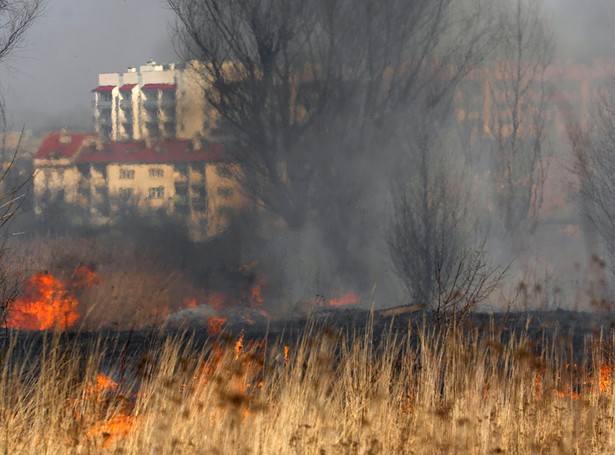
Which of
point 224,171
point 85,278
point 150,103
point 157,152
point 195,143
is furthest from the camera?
point 150,103

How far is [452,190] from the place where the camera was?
871 inches

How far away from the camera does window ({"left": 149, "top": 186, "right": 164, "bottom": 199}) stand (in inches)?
1063

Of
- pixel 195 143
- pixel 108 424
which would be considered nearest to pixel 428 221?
pixel 195 143

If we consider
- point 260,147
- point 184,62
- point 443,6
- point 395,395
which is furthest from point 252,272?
point 395,395

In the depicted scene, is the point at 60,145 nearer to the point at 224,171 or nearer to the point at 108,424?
the point at 224,171

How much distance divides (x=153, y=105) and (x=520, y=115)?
11.6 meters

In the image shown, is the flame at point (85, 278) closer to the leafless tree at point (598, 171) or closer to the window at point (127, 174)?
the window at point (127, 174)

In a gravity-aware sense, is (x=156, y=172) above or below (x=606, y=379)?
above

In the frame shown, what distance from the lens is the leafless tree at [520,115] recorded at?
26.5 m

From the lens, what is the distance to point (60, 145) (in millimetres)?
28812

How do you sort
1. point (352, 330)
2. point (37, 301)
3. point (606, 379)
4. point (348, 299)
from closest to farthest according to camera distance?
1. point (606, 379)
2. point (352, 330)
3. point (37, 301)
4. point (348, 299)

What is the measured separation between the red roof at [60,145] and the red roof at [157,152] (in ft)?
2.72

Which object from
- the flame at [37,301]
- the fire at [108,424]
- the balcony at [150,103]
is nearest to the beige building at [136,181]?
the balcony at [150,103]

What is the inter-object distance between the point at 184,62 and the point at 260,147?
329 centimetres
